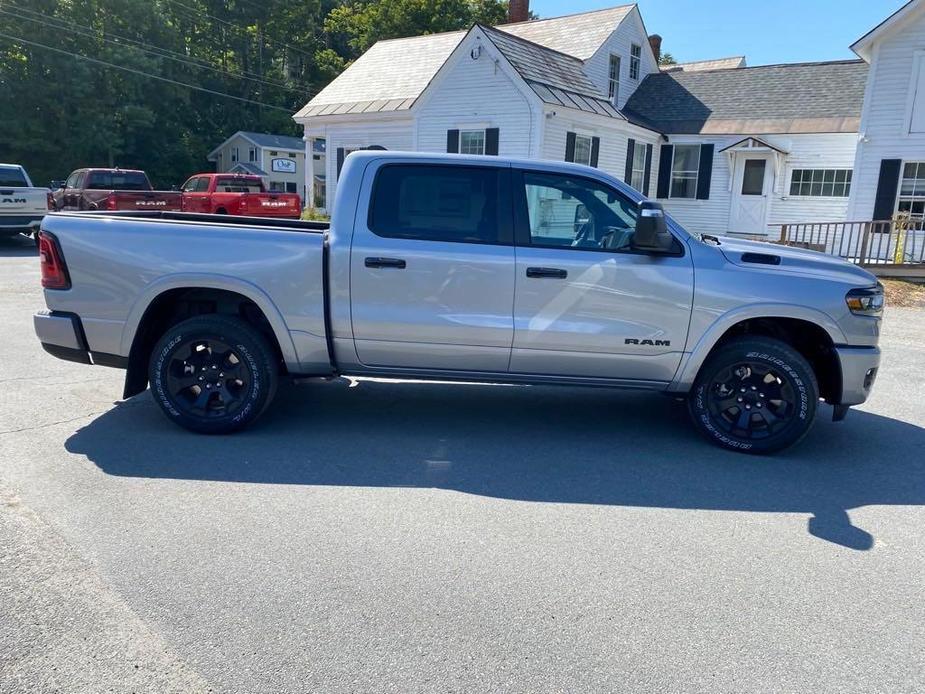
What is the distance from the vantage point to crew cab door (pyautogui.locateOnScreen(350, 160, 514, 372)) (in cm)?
504

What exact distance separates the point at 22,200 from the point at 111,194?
203cm

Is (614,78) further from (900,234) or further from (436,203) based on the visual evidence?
(436,203)

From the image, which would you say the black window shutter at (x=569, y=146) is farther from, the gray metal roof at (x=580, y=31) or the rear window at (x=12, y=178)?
the rear window at (x=12, y=178)

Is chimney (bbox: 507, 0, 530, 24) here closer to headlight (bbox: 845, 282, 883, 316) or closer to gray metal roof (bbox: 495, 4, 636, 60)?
gray metal roof (bbox: 495, 4, 636, 60)

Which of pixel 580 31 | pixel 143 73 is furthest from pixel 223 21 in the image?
pixel 580 31

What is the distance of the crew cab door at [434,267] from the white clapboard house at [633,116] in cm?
1450

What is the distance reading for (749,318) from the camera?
507 cm

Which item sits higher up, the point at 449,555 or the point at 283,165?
the point at 283,165

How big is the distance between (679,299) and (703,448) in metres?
1.12

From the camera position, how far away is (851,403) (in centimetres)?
517

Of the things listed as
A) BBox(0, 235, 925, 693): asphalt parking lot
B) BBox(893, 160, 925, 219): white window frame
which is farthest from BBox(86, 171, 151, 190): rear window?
BBox(893, 160, 925, 219): white window frame

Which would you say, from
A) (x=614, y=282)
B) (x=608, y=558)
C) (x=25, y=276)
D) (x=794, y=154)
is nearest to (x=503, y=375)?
(x=614, y=282)

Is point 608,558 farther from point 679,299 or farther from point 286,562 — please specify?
point 679,299

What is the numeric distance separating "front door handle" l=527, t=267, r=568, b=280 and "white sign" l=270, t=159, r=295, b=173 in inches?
1845
